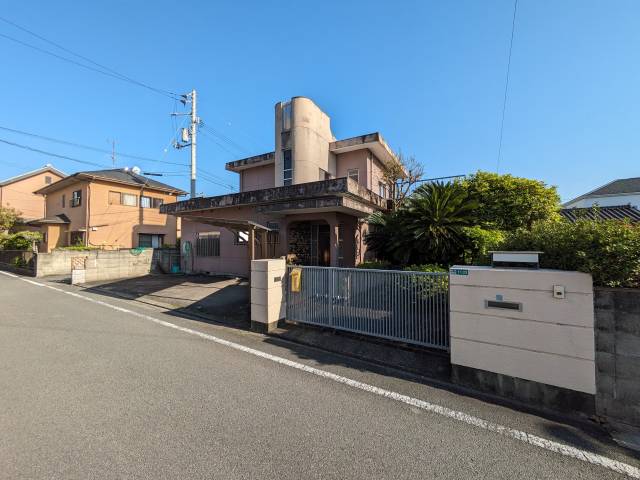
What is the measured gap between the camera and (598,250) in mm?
3195

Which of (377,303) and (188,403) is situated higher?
(377,303)

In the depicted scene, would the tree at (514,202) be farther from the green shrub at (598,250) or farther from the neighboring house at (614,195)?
the neighboring house at (614,195)

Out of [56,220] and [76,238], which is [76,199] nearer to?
[56,220]

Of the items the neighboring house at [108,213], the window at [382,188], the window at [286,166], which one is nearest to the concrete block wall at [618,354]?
the window at [286,166]

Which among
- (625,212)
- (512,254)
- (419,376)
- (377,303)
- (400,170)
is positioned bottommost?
(419,376)

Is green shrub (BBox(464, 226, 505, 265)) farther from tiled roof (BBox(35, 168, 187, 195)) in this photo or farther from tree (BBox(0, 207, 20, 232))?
tree (BBox(0, 207, 20, 232))

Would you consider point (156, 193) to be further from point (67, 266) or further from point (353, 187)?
point (353, 187)

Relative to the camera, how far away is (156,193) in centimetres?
2323

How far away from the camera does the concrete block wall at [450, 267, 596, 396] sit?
309 cm

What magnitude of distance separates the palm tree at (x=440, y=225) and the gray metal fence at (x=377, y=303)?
2118 millimetres

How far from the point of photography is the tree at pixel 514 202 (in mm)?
9477

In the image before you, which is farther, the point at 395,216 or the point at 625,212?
the point at 625,212

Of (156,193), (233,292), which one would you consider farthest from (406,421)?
(156,193)

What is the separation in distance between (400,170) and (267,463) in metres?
12.6
